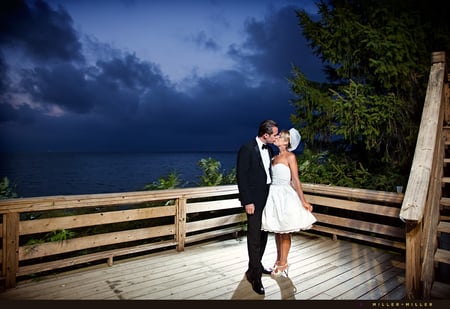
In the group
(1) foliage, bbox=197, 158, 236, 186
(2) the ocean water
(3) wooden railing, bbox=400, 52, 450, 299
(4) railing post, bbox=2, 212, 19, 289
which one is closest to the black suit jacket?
(3) wooden railing, bbox=400, 52, 450, 299

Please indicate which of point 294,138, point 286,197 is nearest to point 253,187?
point 286,197

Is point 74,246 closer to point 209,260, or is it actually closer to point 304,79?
point 209,260

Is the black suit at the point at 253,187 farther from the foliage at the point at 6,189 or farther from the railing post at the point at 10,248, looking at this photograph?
the foliage at the point at 6,189

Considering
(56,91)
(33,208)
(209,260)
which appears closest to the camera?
(33,208)

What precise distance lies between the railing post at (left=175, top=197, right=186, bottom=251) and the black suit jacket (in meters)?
1.51

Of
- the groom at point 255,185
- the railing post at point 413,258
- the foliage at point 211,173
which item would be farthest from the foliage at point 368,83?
the railing post at point 413,258

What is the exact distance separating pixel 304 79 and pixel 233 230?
10.3 ft

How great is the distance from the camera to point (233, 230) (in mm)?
4715

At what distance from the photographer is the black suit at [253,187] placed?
109 inches

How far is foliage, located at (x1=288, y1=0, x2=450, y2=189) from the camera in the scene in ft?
14.2

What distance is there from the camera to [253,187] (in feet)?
9.27

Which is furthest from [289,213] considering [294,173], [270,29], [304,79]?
[270,29]

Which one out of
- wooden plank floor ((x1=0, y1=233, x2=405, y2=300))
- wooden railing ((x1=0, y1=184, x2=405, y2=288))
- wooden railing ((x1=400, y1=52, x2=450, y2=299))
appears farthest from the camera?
wooden railing ((x1=0, y1=184, x2=405, y2=288))

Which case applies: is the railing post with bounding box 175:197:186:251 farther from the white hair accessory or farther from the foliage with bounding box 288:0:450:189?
the foliage with bounding box 288:0:450:189
